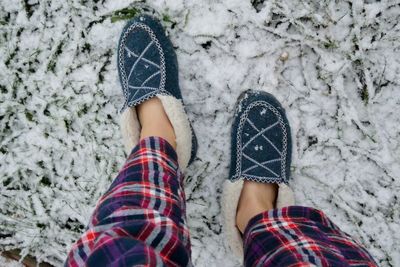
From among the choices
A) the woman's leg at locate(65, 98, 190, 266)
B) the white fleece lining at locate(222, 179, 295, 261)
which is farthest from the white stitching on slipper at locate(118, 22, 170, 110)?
the white fleece lining at locate(222, 179, 295, 261)

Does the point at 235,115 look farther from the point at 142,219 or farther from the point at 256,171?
the point at 142,219

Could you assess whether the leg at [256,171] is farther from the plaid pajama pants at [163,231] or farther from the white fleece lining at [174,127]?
the white fleece lining at [174,127]

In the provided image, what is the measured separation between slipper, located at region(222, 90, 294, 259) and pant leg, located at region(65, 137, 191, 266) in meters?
0.27

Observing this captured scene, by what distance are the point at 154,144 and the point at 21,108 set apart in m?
0.58

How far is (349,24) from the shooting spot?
115 cm

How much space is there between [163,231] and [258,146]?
55cm

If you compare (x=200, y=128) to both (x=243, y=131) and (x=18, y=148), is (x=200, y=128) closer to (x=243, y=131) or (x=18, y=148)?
(x=243, y=131)

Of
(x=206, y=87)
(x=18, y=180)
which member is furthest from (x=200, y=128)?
(x=18, y=180)

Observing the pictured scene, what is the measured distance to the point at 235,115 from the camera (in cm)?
123

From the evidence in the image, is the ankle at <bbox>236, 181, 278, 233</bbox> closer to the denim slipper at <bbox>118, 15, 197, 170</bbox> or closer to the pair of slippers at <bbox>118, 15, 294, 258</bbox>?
the pair of slippers at <bbox>118, 15, 294, 258</bbox>

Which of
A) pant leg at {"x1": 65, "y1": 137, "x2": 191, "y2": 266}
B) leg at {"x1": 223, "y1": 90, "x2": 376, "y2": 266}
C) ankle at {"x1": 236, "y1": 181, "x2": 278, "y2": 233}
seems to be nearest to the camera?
pant leg at {"x1": 65, "y1": 137, "x2": 191, "y2": 266}

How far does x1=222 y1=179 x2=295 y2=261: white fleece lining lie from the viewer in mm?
1163

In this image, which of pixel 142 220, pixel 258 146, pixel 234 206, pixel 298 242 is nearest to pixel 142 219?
pixel 142 220

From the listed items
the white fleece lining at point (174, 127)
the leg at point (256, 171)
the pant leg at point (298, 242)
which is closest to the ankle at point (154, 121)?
the white fleece lining at point (174, 127)
